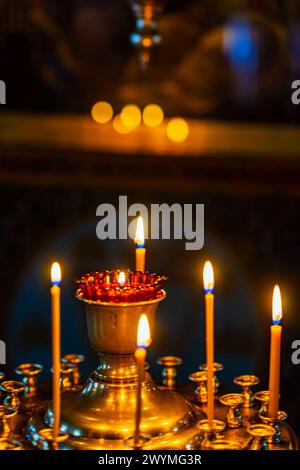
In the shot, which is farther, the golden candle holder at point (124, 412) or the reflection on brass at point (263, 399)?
the reflection on brass at point (263, 399)

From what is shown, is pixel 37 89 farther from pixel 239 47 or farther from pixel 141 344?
pixel 141 344

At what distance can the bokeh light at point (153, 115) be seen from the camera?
263 cm

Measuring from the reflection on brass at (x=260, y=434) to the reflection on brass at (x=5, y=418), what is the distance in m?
0.33

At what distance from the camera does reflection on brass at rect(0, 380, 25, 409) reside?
135 cm

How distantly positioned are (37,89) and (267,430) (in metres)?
1.67

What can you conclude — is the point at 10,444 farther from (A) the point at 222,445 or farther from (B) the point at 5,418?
(A) the point at 222,445

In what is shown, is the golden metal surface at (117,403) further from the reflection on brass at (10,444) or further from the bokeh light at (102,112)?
the bokeh light at (102,112)

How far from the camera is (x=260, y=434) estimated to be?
3.82 feet

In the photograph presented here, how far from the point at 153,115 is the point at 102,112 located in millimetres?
150

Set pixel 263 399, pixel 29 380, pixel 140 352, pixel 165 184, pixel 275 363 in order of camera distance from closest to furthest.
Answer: pixel 140 352, pixel 275 363, pixel 263 399, pixel 29 380, pixel 165 184

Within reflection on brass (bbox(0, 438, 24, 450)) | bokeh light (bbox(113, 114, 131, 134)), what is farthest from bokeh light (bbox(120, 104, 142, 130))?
reflection on brass (bbox(0, 438, 24, 450))

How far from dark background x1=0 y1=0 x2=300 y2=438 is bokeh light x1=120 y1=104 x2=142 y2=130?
0.9 inches

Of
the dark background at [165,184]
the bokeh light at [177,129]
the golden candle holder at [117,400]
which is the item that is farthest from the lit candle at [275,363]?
the bokeh light at [177,129]

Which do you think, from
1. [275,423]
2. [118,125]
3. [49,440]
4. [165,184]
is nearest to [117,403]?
[49,440]
